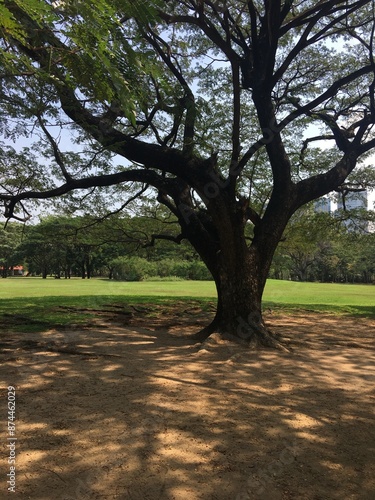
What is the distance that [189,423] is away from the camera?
359 cm

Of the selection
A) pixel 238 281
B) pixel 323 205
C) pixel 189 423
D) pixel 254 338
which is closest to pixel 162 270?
pixel 323 205

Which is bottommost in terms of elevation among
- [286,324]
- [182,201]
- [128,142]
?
[286,324]

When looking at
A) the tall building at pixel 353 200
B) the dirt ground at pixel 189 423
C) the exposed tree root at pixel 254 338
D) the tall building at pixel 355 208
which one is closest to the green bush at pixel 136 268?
the tall building at pixel 355 208

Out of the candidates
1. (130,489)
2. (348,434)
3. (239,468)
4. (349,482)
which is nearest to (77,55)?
(130,489)

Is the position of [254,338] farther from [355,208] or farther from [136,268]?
[136,268]

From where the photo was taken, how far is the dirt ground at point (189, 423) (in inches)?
103

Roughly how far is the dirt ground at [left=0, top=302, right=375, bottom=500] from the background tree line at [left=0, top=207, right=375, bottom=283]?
5263 mm

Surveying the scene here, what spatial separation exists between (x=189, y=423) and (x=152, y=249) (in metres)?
13.5

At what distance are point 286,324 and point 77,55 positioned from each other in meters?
9.83

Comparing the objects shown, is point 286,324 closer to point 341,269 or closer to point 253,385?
point 253,385

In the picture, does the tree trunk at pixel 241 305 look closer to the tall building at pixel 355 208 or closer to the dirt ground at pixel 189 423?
the dirt ground at pixel 189 423

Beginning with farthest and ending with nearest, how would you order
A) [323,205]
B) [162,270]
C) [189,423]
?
[162,270] < [323,205] < [189,423]

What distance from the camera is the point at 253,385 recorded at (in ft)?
16.1

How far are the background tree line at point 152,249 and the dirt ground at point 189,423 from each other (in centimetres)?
526
